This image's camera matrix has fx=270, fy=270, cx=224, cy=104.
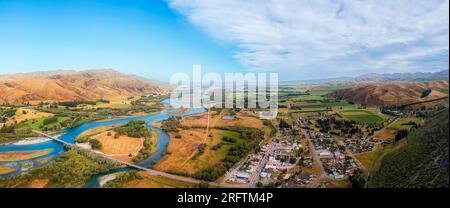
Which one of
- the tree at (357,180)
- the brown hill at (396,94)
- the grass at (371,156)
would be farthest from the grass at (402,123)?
the tree at (357,180)

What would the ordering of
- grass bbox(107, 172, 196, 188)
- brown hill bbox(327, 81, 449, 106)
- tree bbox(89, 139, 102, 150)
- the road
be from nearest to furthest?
grass bbox(107, 172, 196, 188) → the road → tree bbox(89, 139, 102, 150) → brown hill bbox(327, 81, 449, 106)

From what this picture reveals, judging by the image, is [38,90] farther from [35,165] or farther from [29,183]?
[29,183]

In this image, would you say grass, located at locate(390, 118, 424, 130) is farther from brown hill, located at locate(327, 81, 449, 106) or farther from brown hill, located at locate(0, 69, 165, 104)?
brown hill, located at locate(0, 69, 165, 104)

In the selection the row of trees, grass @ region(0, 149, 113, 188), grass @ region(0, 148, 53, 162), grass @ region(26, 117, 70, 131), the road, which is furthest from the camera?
grass @ region(26, 117, 70, 131)

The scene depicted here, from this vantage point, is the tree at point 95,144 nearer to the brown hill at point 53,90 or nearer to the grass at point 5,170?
the grass at point 5,170

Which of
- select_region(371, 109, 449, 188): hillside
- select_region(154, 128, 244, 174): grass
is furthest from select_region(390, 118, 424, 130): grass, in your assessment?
select_region(154, 128, 244, 174): grass

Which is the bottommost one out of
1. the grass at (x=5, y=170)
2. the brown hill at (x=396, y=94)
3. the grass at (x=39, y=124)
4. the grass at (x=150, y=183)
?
the grass at (x=5, y=170)
